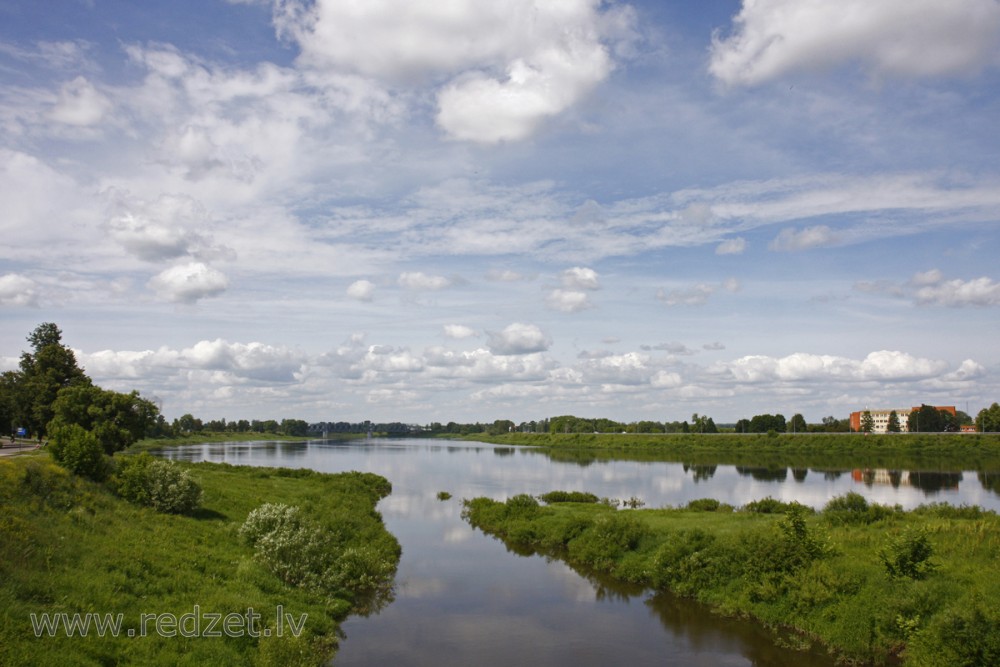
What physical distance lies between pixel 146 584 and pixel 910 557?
24687 mm

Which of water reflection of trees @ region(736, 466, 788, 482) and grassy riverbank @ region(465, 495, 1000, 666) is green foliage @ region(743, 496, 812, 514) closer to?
grassy riverbank @ region(465, 495, 1000, 666)

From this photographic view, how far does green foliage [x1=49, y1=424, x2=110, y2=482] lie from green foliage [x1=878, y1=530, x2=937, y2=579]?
30.8 m

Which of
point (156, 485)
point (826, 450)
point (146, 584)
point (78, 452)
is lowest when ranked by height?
point (826, 450)

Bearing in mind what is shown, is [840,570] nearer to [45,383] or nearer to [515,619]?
[515,619]

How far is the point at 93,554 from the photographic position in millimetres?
18641

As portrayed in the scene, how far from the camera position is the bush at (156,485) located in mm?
27094

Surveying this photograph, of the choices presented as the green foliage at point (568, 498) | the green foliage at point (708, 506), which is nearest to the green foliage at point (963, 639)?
the green foliage at point (708, 506)

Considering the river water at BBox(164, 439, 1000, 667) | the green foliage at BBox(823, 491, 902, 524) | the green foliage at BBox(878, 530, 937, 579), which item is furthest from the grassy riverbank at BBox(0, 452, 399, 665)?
the green foliage at BBox(823, 491, 902, 524)

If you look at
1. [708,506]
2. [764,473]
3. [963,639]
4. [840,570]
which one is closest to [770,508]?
[708,506]

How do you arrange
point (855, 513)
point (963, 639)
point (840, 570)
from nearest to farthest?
1. point (963, 639)
2. point (840, 570)
3. point (855, 513)

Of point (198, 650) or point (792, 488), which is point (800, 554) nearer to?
point (198, 650)

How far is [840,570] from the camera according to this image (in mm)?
23312

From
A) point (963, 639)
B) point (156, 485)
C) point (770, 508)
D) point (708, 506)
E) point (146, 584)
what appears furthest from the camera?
point (708, 506)

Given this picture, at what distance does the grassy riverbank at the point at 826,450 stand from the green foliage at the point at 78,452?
323 feet
